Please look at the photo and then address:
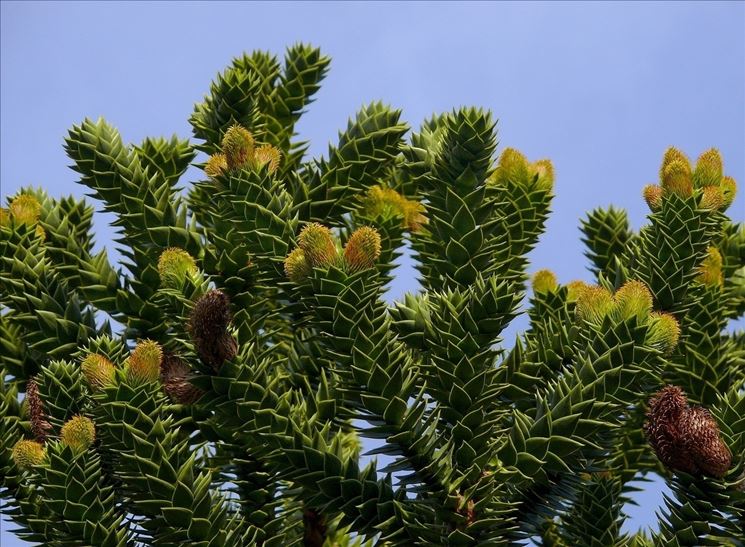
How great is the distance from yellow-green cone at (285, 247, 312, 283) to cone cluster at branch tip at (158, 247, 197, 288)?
48cm

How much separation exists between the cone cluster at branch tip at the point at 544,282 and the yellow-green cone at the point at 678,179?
0.94m

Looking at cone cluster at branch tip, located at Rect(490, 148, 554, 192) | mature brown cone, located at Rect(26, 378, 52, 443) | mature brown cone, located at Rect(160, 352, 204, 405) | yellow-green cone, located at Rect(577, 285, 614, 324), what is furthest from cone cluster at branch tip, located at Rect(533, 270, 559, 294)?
mature brown cone, located at Rect(26, 378, 52, 443)

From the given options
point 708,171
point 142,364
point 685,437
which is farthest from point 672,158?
point 142,364

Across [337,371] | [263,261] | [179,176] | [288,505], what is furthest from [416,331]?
[179,176]

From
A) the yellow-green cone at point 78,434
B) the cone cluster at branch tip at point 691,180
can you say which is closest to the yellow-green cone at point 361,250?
the yellow-green cone at point 78,434

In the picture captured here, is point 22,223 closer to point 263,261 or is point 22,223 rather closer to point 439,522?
point 263,261

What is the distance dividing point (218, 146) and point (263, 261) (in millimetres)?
1055

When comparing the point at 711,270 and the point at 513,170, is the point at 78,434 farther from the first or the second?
the point at 711,270

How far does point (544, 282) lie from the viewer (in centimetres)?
588

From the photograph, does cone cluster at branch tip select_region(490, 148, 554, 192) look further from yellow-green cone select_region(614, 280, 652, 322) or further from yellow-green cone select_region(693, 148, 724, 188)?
yellow-green cone select_region(614, 280, 652, 322)

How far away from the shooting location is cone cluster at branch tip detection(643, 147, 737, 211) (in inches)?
200

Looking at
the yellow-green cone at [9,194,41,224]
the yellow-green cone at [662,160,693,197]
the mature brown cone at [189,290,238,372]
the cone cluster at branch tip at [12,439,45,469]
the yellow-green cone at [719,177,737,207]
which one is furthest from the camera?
the yellow-green cone at [9,194,41,224]

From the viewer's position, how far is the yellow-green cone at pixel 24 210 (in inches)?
229

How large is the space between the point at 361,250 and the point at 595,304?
95 cm
